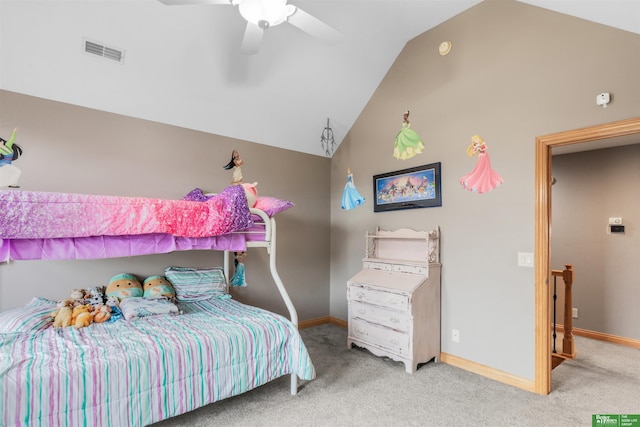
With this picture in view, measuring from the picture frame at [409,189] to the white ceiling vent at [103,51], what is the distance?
2668 mm

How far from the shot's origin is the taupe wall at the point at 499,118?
2342 mm

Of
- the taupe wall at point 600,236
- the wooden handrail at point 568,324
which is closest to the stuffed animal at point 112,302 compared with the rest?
the wooden handrail at point 568,324

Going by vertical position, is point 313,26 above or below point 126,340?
above

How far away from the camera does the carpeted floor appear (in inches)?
83.5

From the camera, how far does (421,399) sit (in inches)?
94.0

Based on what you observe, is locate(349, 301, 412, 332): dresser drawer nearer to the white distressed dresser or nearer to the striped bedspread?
the white distressed dresser

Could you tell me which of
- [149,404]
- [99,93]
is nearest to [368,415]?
[149,404]

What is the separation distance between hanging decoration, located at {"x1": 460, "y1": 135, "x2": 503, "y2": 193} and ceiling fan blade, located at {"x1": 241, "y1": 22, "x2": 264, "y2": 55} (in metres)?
2.00

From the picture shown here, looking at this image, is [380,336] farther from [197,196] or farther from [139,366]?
[197,196]

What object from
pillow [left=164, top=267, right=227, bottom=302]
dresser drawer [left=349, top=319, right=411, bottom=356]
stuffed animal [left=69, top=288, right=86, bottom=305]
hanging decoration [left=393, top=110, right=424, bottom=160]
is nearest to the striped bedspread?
stuffed animal [left=69, top=288, right=86, bottom=305]

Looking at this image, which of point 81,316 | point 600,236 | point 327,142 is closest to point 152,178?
point 81,316

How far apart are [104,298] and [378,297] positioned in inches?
92.2

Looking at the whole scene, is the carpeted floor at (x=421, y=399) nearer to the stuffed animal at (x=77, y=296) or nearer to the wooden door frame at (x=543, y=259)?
the wooden door frame at (x=543, y=259)

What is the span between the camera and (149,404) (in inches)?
71.8
